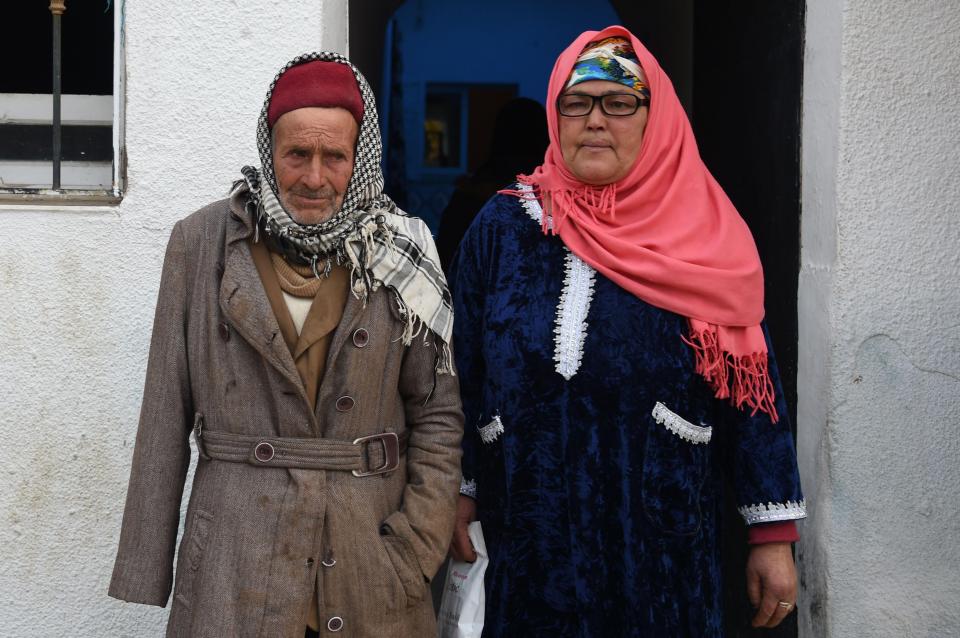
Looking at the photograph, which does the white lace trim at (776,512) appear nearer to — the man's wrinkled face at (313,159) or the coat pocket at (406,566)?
the coat pocket at (406,566)

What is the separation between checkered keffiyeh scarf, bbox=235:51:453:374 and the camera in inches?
75.4

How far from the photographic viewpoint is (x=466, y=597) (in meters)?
2.27

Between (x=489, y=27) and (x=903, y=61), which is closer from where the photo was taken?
(x=903, y=61)

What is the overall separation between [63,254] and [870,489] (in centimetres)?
231

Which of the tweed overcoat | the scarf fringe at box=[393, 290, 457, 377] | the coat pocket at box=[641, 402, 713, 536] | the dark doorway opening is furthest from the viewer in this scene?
the dark doorway opening

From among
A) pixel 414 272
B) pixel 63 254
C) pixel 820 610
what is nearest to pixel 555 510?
pixel 414 272

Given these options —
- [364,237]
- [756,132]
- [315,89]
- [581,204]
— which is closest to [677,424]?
[581,204]

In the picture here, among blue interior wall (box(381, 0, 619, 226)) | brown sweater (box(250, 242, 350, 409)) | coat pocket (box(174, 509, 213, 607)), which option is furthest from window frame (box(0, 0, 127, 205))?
blue interior wall (box(381, 0, 619, 226))

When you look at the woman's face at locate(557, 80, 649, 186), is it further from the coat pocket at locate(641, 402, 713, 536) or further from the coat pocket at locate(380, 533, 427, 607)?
the coat pocket at locate(380, 533, 427, 607)

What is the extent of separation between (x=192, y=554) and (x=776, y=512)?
1296 millimetres

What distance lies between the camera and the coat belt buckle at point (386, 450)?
6.43 ft

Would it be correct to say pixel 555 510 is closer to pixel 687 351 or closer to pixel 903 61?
pixel 687 351

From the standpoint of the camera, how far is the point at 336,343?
1914 mm

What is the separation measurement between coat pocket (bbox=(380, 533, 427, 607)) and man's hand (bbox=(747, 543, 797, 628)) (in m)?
0.83
